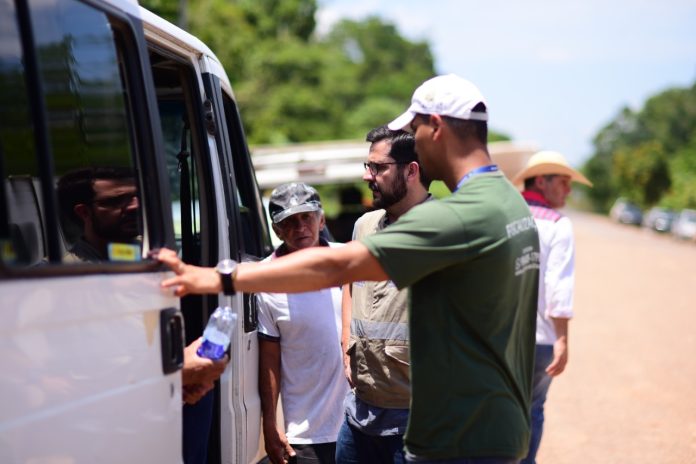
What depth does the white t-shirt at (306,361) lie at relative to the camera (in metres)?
4.44

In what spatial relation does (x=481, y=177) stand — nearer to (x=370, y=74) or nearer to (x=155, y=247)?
(x=155, y=247)

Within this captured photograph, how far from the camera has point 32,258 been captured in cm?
262

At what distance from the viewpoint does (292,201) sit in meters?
4.42

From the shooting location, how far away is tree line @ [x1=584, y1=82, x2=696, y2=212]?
73250 millimetres

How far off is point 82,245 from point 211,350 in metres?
0.60

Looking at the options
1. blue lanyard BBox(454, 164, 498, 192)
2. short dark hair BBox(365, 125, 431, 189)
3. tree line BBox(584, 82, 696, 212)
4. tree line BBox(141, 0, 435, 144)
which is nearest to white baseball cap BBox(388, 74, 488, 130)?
blue lanyard BBox(454, 164, 498, 192)

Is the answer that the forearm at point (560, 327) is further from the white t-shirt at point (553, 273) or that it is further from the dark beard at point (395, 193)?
the dark beard at point (395, 193)

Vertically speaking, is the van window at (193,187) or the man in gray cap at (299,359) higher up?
the van window at (193,187)

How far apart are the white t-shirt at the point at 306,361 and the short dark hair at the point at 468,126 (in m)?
1.59

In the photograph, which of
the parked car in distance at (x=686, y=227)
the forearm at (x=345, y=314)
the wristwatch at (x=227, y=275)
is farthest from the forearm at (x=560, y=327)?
the parked car in distance at (x=686, y=227)

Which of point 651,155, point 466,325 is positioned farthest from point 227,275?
point 651,155

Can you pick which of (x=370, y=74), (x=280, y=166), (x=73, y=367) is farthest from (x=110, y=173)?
(x=370, y=74)

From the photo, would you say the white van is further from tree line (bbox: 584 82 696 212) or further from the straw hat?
tree line (bbox: 584 82 696 212)

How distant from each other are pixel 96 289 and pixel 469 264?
1.13 metres
